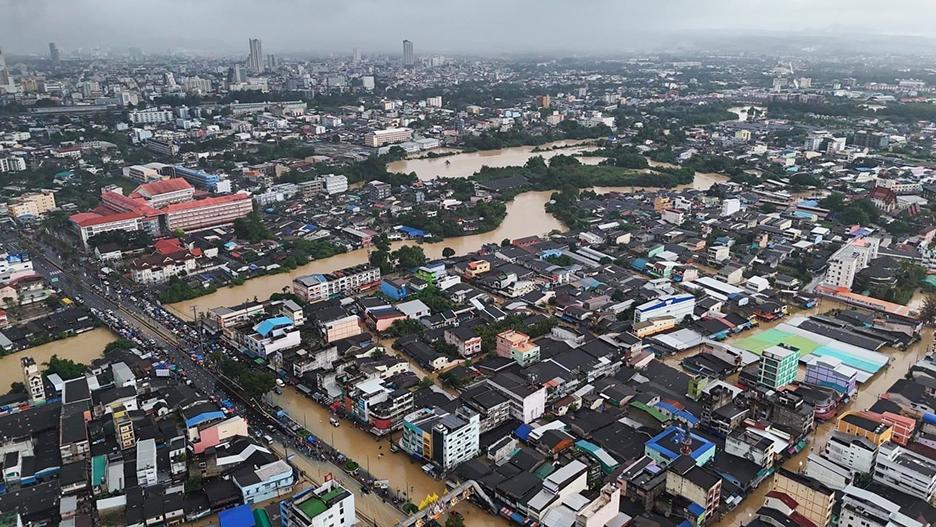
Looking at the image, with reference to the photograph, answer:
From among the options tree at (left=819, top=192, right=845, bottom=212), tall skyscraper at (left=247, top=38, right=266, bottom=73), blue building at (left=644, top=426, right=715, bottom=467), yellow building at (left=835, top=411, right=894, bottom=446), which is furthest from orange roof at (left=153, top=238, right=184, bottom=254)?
tall skyscraper at (left=247, top=38, right=266, bottom=73)

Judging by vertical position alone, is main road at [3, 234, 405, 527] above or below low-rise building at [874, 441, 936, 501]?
below

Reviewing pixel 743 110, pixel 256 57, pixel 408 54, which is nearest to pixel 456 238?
pixel 743 110

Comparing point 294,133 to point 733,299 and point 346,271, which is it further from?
point 733,299

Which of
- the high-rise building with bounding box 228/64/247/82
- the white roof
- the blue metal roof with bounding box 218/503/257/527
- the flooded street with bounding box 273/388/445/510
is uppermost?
the high-rise building with bounding box 228/64/247/82

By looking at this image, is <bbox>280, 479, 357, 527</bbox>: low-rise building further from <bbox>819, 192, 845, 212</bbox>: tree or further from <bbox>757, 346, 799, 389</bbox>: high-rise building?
<bbox>819, 192, 845, 212</bbox>: tree

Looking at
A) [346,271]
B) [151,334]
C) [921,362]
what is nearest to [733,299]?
[921,362]


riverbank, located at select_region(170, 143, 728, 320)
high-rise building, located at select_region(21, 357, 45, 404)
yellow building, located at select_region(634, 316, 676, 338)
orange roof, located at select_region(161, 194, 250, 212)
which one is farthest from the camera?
orange roof, located at select_region(161, 194, 250, 212)

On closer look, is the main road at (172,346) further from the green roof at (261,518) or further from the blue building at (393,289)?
the blue building at (393,289)
